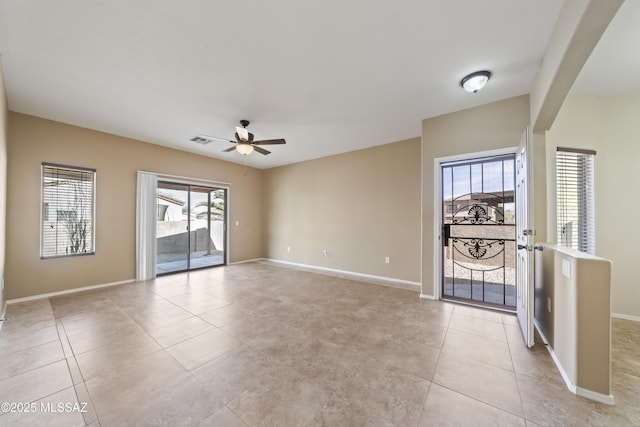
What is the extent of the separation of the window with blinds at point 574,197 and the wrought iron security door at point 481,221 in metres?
0.52

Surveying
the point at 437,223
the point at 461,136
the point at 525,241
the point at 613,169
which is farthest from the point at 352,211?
the point at 613,169

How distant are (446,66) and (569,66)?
3.23 ft

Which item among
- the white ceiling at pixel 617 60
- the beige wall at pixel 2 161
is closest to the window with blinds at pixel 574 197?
the white ceiling at pixel 617 60

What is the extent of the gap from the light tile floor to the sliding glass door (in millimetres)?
2119

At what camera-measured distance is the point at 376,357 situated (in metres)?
2.17

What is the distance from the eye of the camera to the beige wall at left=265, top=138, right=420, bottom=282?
4641 mm

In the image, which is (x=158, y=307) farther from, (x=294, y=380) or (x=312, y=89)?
(x=312, y=89)

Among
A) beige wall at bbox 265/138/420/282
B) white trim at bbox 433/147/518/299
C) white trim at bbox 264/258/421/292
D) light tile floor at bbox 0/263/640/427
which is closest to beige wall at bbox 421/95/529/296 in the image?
white trim at bbox 433/147/518/299

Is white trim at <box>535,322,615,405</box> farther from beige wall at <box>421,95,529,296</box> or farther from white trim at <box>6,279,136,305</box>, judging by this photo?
white trim at <box>6,279,136,305</box>

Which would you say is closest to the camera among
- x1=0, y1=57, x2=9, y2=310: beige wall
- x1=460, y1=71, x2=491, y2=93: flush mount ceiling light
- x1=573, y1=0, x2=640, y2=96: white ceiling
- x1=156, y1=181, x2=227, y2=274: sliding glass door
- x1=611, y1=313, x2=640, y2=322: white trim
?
x1=573, y1=0, x2=640, y2=96: white ceiling

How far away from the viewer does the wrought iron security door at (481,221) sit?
3.49 meters

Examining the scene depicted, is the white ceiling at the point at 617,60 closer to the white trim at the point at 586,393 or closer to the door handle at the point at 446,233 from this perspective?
the door handle at the point at 446,233

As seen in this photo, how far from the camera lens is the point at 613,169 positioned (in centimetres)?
305

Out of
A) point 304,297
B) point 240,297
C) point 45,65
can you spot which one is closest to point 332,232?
point 304,297
